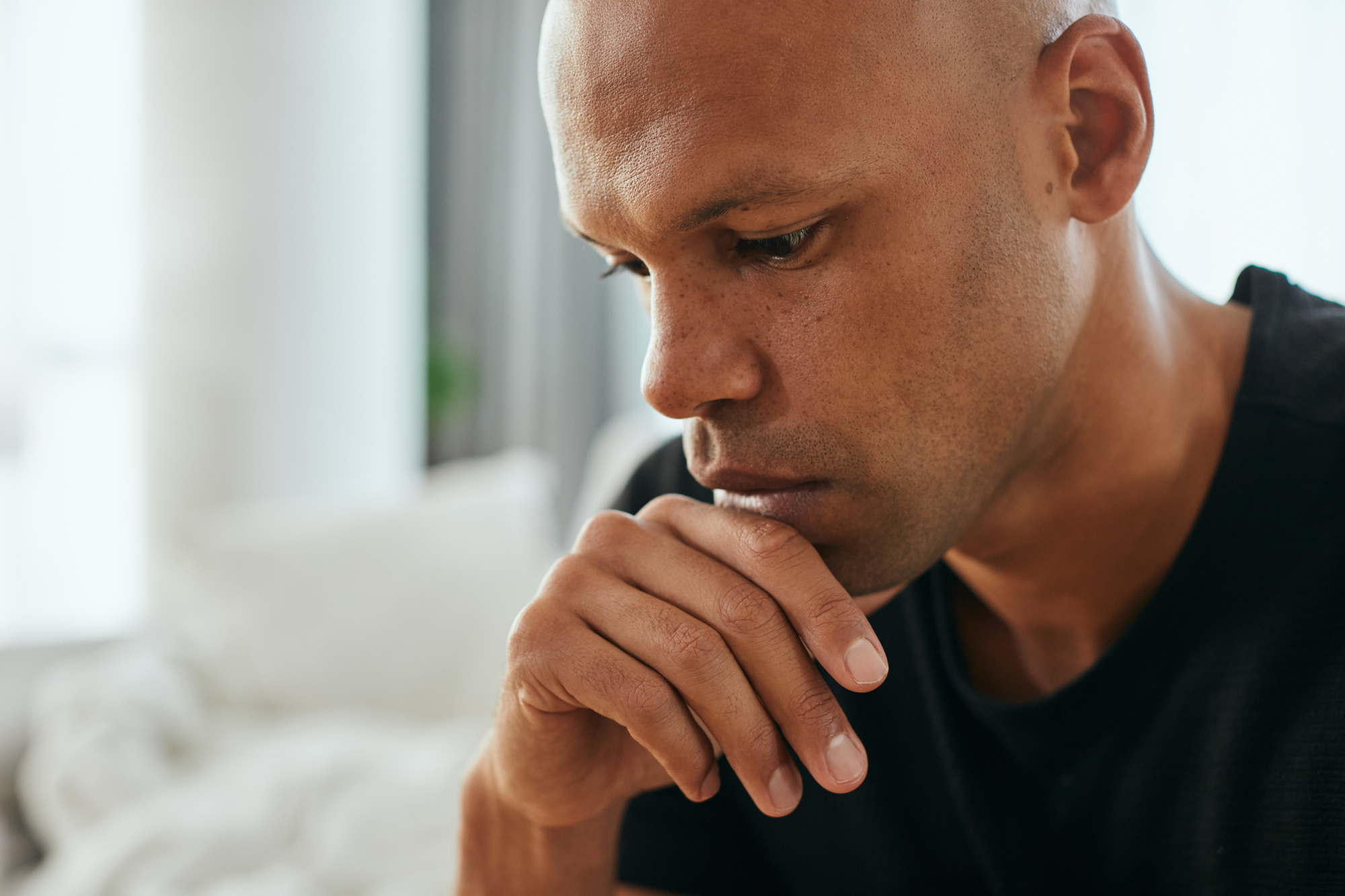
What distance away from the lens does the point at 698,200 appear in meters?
0.70

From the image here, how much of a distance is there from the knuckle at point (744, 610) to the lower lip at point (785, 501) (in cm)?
6

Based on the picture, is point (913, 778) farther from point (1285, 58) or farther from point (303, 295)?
point (303, 295)

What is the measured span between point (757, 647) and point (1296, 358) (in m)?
0.53

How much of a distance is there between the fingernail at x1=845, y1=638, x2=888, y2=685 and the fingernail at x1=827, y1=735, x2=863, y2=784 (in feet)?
0.16

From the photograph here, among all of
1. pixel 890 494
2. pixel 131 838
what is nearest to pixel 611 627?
pixel 890 494

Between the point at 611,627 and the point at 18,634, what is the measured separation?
323cm

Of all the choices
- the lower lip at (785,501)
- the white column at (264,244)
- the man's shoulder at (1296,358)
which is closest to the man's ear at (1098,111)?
the man's shoulder at (1296,358)

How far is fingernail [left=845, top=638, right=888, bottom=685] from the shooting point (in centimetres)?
67

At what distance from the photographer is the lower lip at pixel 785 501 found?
0.75 meters

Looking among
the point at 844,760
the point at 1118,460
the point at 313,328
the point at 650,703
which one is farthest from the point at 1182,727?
the point at 313,328

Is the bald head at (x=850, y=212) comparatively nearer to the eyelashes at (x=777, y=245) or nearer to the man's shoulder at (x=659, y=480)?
the eyelashes at (x=777, y=245)

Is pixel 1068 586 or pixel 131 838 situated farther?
pixel 131 838

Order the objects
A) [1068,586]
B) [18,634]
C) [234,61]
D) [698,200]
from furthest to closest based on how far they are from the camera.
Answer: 1. [18,634]
2. [234,61]
3. [1068,586]
4. [698,200]

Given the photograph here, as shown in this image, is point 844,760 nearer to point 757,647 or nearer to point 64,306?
point 757,647
